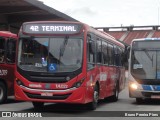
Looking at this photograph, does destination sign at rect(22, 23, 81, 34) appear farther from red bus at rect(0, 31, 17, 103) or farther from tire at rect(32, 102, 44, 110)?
red bus at rect(0, 31, 17, 103)

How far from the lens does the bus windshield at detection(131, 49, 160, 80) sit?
1856cm

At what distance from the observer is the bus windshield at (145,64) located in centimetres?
1856

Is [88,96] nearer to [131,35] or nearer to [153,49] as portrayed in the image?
[153,49]

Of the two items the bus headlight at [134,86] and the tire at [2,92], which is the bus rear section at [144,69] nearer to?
the bus headlight at [134,86]

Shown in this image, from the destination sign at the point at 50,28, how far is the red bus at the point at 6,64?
2.75 meters

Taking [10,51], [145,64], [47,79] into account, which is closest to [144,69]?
[145,64]

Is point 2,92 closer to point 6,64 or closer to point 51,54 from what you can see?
point 6,64

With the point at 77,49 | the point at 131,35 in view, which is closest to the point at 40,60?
the point at 77,49

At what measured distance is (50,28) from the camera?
14289 millimetres

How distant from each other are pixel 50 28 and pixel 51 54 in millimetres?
907

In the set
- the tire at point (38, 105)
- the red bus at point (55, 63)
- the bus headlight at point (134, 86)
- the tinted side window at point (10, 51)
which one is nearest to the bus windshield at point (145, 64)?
the bus headlight at point (134, 86)

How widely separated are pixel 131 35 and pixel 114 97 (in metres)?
44.3

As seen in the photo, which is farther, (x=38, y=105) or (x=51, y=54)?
(x=38, y=105)

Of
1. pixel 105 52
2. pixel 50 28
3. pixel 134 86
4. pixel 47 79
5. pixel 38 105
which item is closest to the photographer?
pixel 47 79
